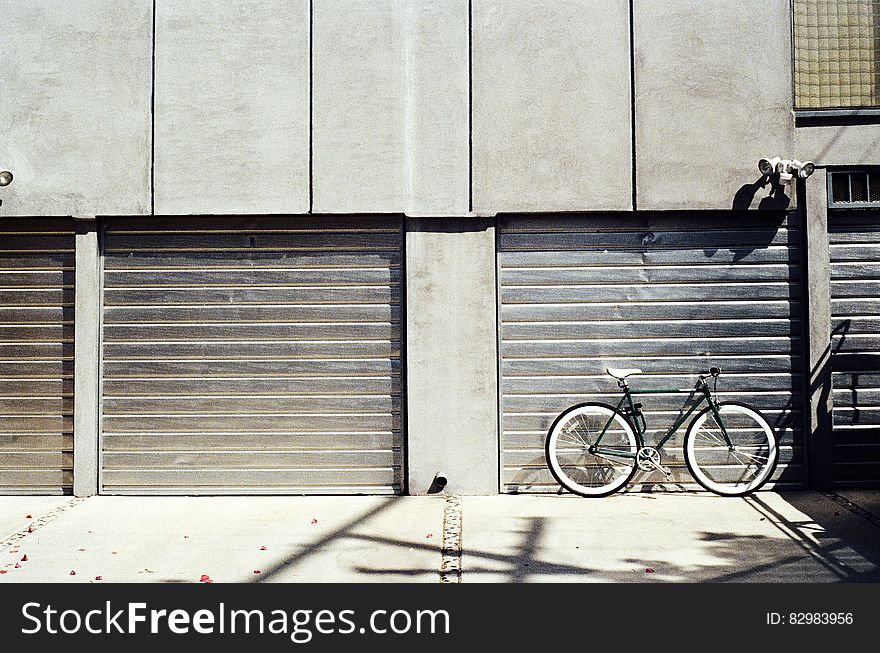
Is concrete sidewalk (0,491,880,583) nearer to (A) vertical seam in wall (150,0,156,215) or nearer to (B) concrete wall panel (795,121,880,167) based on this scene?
(A) vertical seam in wall (150,0,156,215)

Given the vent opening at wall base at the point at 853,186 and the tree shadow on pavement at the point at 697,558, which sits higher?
the vent opening at wall base at the point at 853,186

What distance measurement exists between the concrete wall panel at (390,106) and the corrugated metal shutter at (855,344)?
12.1ft

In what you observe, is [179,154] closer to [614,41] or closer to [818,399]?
[614,41]

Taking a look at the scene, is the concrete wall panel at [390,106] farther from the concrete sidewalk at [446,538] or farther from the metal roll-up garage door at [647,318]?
the concrete sidewalk at [446,538]

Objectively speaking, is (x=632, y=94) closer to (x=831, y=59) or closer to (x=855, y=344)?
(x=831, y=59)

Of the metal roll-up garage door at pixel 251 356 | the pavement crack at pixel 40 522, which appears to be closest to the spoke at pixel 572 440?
the metal roll-up garage door at pixel 251 356

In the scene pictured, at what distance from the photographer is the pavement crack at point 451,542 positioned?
584 cm

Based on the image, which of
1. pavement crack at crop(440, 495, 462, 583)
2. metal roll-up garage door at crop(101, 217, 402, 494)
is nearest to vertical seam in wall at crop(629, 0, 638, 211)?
metal roll-up garage door at crop(101, 217, 402, 494)

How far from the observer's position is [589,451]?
27.0ft

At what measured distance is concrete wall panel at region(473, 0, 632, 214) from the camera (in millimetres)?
8438

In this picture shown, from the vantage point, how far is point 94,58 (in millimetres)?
8516

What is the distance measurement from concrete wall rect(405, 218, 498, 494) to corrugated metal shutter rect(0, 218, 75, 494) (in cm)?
333

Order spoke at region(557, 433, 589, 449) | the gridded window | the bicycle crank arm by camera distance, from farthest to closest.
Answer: the gridded window, spoke at region(557, 433, 589, 449), the bicycle crank arm

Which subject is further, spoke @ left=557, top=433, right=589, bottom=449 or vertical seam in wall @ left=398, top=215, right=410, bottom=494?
vertical seam in wall @ left=398, top=215, right=410, bottom=494
